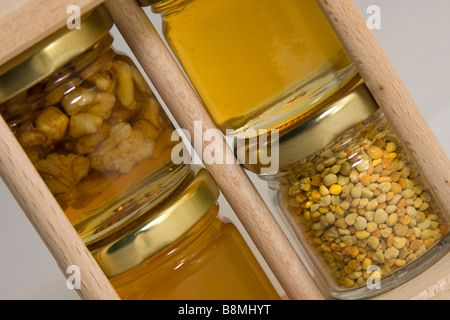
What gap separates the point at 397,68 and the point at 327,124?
0.95 feet

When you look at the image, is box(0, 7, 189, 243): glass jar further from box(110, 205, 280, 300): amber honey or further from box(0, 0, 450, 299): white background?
box(0, 0, 450, 299): white background

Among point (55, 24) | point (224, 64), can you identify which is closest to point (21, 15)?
point (55, 24)

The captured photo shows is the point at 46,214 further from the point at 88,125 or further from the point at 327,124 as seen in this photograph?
the point at 327,124

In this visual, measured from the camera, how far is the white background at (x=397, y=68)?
68cm

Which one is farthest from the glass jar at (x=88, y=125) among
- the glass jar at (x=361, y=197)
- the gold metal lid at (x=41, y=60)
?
the glass jar at (x=361, y=197)

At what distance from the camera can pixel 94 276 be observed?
377 millimetres

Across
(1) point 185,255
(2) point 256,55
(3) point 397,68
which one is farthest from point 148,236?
(3) point 397,68

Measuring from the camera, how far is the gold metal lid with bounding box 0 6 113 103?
39 cm

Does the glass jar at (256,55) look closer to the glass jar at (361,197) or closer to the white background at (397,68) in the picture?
the glass jar at (361,197)

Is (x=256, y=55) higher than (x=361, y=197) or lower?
higher

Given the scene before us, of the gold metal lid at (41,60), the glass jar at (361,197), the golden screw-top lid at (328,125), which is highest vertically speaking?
the gold metal lid at (41,60)

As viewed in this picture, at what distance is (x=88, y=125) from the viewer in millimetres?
411

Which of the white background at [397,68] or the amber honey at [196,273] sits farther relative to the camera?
the white background at [397,68]

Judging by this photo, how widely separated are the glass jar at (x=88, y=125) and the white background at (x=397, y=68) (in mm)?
250
